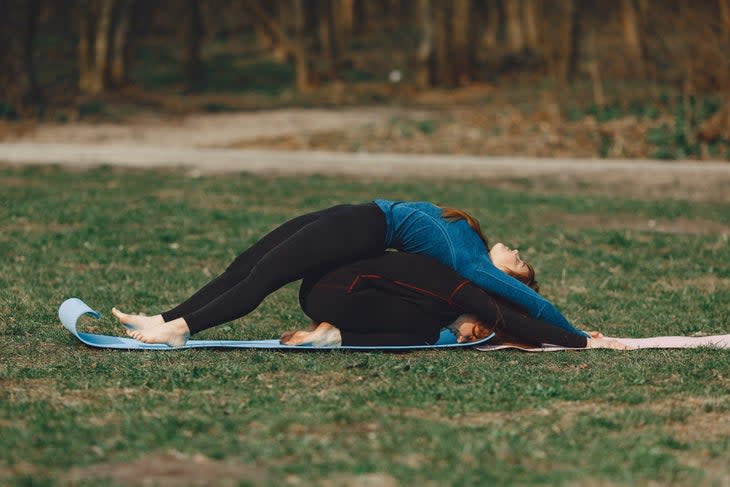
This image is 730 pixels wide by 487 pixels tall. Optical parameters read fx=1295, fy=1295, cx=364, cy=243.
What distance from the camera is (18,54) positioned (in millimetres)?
23734

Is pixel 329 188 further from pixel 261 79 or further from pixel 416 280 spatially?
pixel 261 79

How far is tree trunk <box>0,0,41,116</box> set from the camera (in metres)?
23.6

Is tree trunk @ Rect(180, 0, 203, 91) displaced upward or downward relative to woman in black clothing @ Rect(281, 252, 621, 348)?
upward

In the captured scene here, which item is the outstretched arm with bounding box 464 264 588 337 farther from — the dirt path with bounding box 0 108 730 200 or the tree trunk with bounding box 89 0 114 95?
the tree trunk with bounding box 89 0 114 95

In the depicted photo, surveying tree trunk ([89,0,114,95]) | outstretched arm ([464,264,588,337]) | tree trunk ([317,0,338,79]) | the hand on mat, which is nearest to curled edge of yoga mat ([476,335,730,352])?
the hand on mat

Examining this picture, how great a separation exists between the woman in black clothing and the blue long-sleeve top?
6 cm

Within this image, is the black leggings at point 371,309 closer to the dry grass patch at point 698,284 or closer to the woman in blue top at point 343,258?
the woman in blue top at point 343,258

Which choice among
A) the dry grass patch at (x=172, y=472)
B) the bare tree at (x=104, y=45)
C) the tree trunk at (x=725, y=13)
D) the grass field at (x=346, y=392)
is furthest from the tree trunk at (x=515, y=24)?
the dry grass patch at (x=172, y=472)

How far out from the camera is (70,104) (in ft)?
80.9

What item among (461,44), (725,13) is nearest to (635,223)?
(725,13)

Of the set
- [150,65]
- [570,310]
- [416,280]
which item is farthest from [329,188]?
[150,65]

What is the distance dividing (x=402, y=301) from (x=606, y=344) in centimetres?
119

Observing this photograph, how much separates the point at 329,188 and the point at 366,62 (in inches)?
919

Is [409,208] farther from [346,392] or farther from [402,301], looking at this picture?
[346,392]
